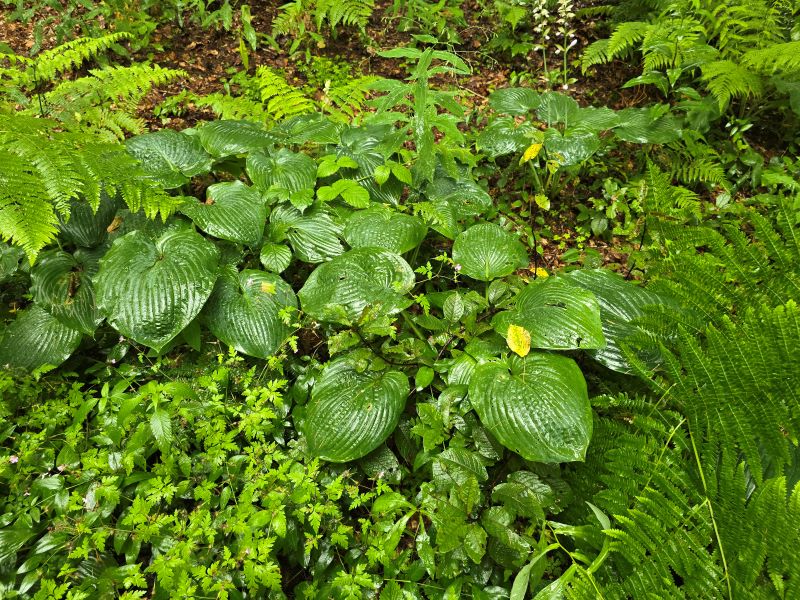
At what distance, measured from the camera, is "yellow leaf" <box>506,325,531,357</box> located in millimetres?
1702

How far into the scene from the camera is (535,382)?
65.7 inches

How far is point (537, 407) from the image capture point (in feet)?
5.28

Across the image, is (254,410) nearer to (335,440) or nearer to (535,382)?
(335,440)

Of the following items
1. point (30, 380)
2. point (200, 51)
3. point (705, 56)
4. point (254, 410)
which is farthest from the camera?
point (200, 51)

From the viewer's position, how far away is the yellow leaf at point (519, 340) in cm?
170

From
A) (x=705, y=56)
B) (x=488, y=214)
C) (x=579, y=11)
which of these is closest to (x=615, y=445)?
(x=488, y=214)

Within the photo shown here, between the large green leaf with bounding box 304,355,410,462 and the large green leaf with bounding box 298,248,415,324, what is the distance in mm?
253

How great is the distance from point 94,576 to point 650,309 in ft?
6.89

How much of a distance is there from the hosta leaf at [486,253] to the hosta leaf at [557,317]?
255mm

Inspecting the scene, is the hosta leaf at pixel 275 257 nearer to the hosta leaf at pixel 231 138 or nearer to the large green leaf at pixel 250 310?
the large green leaf at pixel 250 310

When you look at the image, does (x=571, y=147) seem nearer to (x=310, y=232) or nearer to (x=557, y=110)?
(x=557, y=110)

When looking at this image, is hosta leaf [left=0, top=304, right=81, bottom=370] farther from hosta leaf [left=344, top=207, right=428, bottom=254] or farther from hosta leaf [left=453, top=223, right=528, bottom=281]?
hosta leaf [left=453, top=223, right=528, bottom=281]

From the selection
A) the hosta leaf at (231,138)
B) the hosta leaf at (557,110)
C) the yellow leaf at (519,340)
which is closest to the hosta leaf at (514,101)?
the hosta leaf at (557,110)

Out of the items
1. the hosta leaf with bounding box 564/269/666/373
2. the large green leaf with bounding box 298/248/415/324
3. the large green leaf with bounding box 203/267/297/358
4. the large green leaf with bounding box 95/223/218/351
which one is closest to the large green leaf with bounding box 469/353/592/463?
the hosta leaf with bounding box 564/269/666/373
